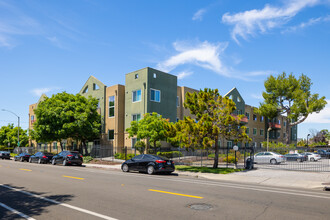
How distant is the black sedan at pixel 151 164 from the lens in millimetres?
18062

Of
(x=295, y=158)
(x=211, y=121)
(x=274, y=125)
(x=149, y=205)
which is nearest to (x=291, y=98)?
(x=274, y=125)

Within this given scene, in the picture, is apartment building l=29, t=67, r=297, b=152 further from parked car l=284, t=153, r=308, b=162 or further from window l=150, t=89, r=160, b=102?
parked car l=284, t=153, r=308, b=162

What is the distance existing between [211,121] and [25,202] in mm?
13055

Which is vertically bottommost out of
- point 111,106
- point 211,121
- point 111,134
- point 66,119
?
point 111,134

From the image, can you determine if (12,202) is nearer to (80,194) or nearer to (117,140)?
(80,194)

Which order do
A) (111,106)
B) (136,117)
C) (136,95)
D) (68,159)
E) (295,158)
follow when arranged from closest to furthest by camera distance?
(68,159), (295,158), (136,117), (136,95), (111,106)

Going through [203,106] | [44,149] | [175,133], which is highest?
[203,106]

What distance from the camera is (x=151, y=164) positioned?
18.3 metres

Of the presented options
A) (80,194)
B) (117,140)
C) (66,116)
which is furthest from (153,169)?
(66,116)

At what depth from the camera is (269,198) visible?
31.2ft

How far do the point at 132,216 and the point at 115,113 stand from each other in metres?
30.2

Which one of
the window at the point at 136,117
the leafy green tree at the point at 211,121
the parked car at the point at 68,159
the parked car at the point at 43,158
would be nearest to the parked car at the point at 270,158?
the leafy green tree at the point at 211,121

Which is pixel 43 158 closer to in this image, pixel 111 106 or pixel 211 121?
pixel 111 106

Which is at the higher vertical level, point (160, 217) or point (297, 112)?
point (297, 112)
